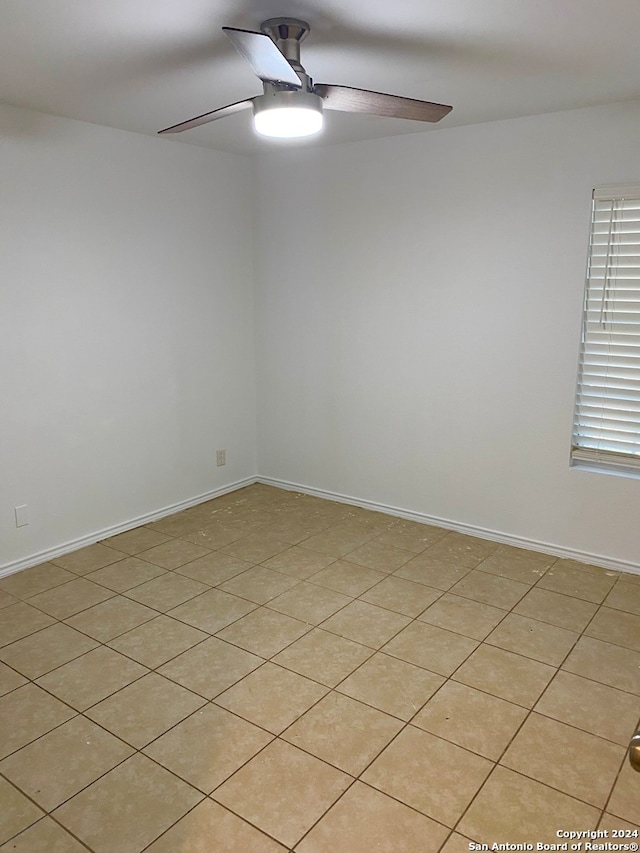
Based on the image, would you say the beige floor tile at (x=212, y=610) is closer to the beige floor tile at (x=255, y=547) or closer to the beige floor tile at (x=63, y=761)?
the beige floor tile at (x=255, y=547)

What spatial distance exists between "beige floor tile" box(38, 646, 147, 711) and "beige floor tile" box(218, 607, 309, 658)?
16.5 inches

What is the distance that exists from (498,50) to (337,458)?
2.68 meters

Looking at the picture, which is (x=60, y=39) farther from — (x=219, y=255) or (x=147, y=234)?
(x=219, y=255)

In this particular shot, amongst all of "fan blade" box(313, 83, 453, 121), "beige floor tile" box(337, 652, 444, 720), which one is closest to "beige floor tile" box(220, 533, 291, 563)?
"beige floor tile" box(337, 652, 444, 720)

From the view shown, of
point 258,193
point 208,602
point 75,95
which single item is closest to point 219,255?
A: point 258,193

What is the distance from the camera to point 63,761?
2.07 meters

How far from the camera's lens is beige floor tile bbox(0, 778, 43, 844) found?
1.81m

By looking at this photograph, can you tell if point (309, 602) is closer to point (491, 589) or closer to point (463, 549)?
point (491, 589)

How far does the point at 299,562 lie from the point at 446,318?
1638mm

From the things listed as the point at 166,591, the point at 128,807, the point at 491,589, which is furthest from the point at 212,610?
the point at 491,589

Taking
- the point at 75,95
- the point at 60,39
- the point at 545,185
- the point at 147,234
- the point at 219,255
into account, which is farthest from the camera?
the point at 219,255

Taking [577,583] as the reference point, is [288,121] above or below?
above

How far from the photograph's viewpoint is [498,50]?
230 cm

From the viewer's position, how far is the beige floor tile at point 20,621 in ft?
9.13
